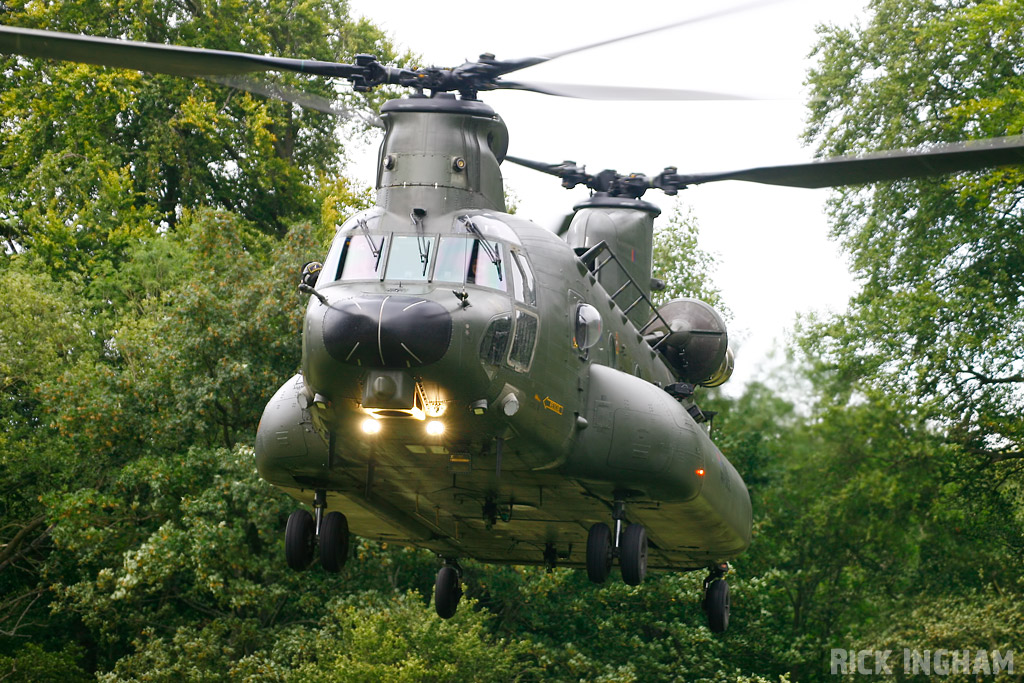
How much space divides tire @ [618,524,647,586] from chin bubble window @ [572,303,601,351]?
198cm

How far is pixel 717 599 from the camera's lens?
17.2m

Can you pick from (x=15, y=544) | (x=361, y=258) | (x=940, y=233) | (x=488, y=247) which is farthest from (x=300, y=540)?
(x=940, y=233)

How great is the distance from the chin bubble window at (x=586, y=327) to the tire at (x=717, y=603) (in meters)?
5.84

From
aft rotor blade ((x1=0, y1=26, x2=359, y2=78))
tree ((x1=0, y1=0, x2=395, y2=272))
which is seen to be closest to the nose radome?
aft rotor blade ((x1=0, y1=26, x2=359, y2=78))

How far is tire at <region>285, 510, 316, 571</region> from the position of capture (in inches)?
548

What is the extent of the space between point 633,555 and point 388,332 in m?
4.02

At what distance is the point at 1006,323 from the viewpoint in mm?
28047

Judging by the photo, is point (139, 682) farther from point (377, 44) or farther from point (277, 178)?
point (377, 44)

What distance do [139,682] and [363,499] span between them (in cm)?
1077

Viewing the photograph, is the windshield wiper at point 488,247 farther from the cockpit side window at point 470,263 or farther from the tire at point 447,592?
the tire at point 447,592

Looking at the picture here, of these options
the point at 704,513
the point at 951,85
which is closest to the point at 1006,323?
the point at 951,85

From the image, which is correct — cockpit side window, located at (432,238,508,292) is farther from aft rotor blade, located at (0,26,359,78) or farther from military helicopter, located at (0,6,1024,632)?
aft rotor blade, located at (0,26,359,78)

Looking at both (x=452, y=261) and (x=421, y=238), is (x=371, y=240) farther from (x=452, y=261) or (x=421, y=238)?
(x=452, y=261)

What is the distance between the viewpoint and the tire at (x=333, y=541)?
13.8m
